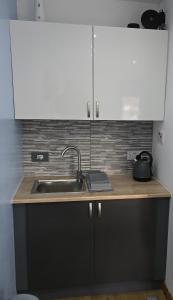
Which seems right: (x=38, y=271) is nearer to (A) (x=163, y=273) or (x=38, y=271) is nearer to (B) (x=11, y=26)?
(A) (x=163, y=273)

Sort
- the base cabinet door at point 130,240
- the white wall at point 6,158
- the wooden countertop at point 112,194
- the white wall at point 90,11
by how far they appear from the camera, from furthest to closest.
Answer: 1. the white wall at point 90,11
2. the base cabinet door at point 130,240
3. the wooden countertop at point 112,194
4. the white wall at point 6,158

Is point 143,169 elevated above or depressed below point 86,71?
below

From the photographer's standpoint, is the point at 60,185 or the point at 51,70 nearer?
the point at 51,70

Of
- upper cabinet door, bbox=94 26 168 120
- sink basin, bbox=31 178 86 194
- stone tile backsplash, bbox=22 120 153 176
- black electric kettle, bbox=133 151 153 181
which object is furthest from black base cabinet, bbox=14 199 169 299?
upper cabinet door, bbox=94 26 168 120

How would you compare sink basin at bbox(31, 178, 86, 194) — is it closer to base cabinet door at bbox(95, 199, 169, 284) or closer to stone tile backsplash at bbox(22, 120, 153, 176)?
stone tile backsplash at bbox(22, 120, 153, 176)

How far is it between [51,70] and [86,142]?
0.72m

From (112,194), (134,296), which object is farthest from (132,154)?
(134,296)

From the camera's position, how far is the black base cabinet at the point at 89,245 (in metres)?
1.65

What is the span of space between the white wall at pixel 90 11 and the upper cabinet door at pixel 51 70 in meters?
0.36

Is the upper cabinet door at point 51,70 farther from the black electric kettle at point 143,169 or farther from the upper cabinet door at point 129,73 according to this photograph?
the black electric kettle at point 143,169

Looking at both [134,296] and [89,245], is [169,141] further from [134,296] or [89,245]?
[134,296]

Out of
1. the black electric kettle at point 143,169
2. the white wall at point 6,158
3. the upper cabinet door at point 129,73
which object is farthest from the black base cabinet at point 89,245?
the upper cabinet door at point 129,73

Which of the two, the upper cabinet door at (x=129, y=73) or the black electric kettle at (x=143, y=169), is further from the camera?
the black electric kettle at (x=143, y=169)

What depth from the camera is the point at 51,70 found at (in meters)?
1.67
